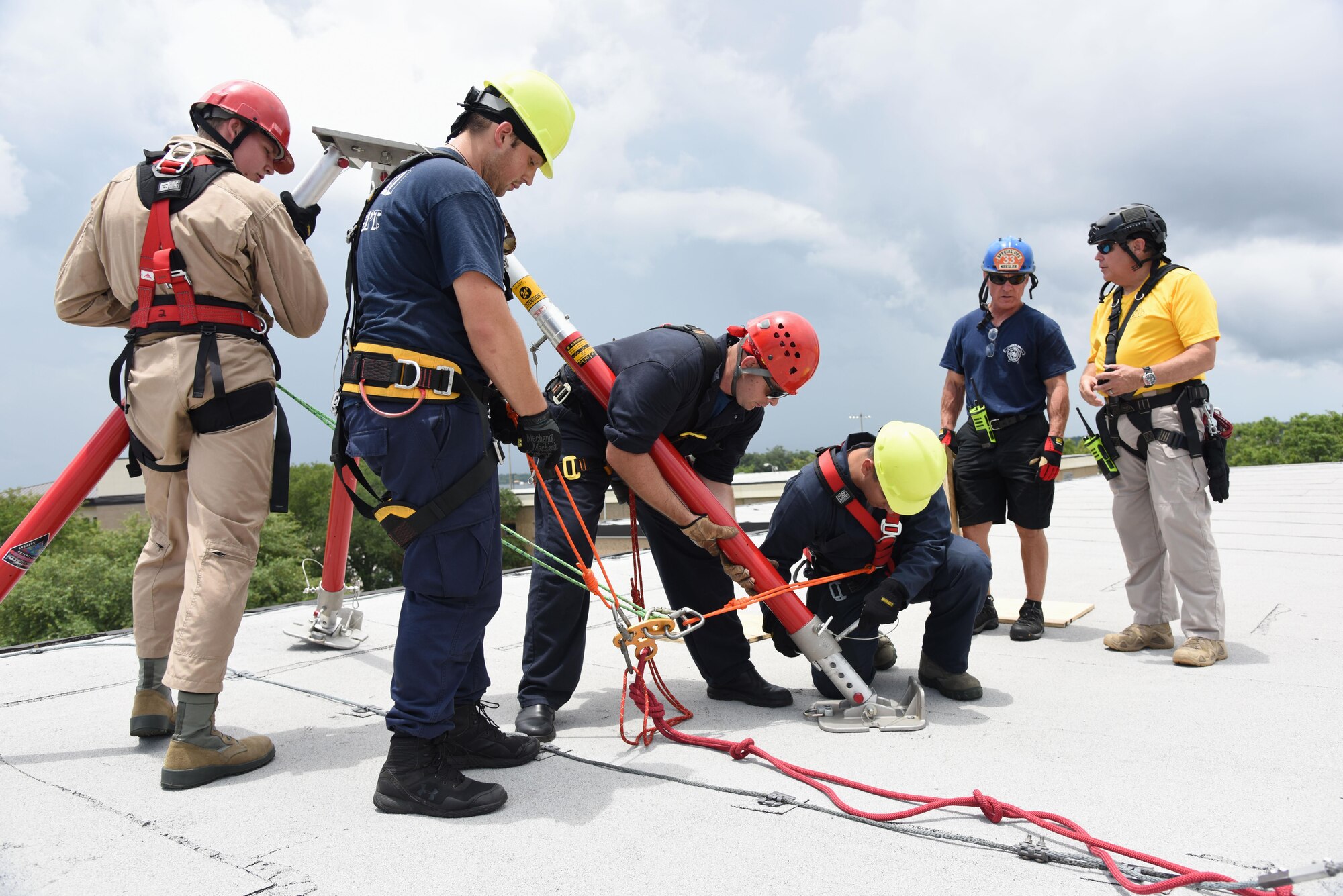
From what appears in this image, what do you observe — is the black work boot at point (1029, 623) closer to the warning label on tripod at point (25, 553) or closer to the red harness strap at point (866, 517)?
the red harness strap at point (866, 517)

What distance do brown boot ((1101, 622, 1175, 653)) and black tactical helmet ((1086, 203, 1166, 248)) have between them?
5.98 ft

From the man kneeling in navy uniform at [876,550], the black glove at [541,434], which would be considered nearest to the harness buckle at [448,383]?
the black glove at [541,434]

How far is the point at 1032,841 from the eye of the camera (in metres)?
2.13

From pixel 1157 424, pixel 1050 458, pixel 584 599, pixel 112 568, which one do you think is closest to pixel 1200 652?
pixel 1157 424

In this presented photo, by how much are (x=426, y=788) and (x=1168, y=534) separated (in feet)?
11.1

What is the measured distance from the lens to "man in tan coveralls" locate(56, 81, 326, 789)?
2.63 meters

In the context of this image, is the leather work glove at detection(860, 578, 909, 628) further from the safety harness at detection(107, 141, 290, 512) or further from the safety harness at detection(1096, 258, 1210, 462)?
the safety harness at detection(107, 141, 290, 512)

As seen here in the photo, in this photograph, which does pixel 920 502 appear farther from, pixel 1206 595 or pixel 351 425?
pixel 351 425

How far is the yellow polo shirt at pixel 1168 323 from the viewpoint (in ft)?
12.8

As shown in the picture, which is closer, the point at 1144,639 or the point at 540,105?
the point at 540,105

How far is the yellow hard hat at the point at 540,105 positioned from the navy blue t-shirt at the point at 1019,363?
2985 millimetres

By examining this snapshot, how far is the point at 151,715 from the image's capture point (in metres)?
2.92

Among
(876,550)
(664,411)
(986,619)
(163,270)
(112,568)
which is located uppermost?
(163,270)

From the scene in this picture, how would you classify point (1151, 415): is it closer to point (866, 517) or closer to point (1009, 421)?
point (1009, 421)
